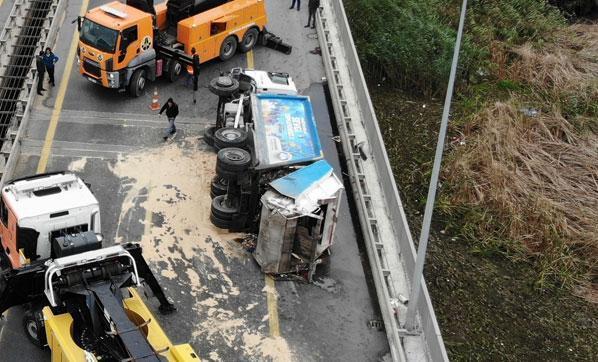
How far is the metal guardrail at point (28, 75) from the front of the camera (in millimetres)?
19578

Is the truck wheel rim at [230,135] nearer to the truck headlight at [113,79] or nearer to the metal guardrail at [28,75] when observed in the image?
the truck headlight at [113,79]

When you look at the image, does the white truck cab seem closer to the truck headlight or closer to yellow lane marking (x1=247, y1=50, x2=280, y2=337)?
the truck headlight

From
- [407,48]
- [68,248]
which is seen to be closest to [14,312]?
[68,248]

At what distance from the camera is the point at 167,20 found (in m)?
24.1

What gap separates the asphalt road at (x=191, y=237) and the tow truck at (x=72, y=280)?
0.98 metres

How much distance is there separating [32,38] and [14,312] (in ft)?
41.6

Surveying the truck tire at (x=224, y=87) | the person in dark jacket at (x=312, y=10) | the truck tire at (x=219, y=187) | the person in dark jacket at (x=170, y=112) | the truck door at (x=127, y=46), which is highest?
the person in dark jacket at (x=312, y=10)

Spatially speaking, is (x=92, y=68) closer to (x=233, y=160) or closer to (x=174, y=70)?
(x=174, y=70)

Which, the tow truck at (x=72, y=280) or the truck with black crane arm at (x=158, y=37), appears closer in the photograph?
the tow truck at (x=72, y=280)

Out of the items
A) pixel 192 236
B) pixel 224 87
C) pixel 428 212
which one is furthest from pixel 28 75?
pixel 428 212

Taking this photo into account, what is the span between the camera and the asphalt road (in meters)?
15.6

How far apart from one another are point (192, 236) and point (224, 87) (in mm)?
4227

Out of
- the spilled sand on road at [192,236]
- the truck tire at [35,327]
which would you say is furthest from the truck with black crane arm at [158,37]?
the truck tire at [35,327]

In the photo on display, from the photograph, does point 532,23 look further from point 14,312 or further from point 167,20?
point 14,312
